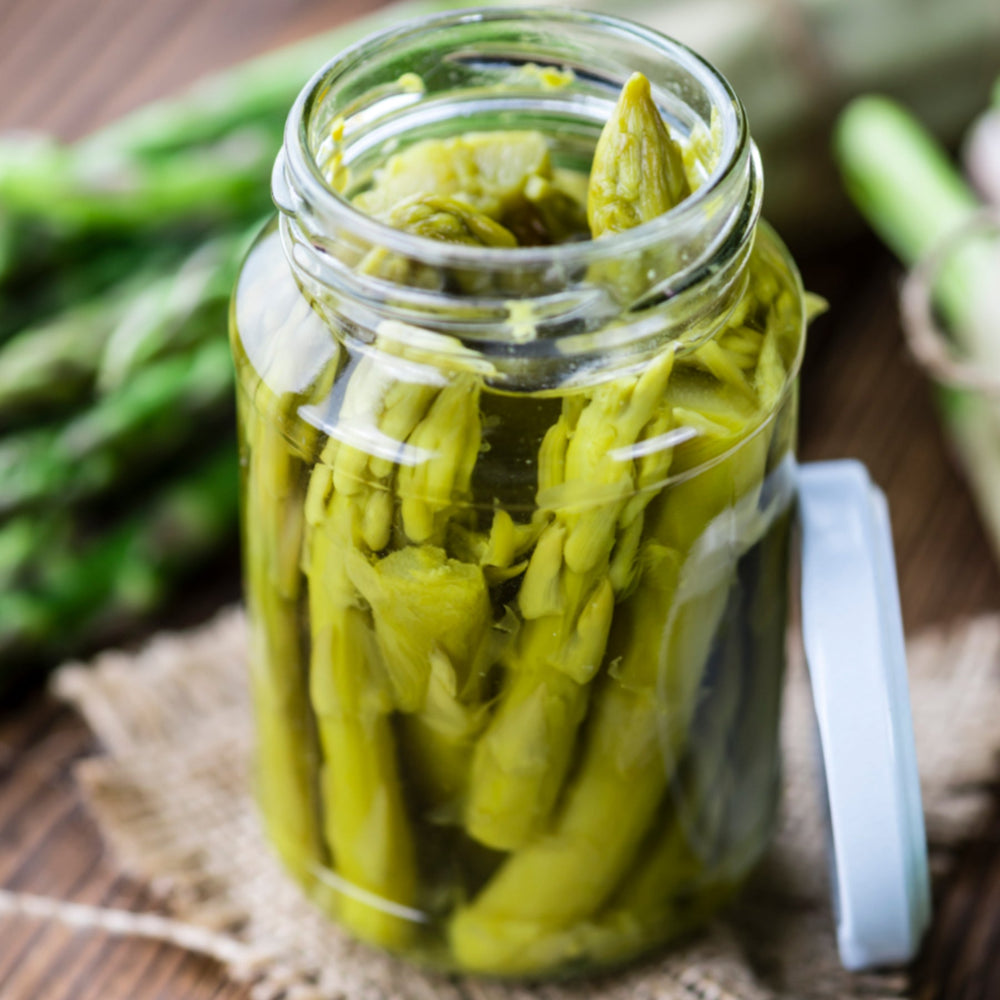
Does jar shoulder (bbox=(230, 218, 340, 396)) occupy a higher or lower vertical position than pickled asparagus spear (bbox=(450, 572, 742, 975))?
higher

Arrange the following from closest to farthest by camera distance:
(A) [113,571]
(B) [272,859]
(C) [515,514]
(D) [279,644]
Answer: (C) [515,514] < (D) [279,644] < (B) [272,859] < (A) [113,571]

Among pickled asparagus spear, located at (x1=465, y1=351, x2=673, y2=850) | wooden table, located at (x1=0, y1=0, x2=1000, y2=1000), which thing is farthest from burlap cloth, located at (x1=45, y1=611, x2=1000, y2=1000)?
pickled asparagus spear, located at (x1=465, y1=351, x2=673, y2=850)

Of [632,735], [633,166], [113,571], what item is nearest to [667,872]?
[632,735]

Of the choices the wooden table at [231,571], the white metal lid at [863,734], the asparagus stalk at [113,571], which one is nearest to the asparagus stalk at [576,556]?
the white metal lid at [863,734]

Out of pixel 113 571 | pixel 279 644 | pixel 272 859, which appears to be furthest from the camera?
pixel 113 571

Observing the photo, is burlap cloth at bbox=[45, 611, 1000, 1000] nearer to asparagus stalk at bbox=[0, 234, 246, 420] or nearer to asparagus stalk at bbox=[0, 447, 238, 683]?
asparagus stalk at bbox=[0, 447, 238, 683]

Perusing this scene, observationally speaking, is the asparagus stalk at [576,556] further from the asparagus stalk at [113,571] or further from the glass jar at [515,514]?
the asparagus stalk at [113,571]

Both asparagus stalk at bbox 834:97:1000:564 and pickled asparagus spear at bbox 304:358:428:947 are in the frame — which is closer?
pickled asparagus spear at bbox 304:358:428:947

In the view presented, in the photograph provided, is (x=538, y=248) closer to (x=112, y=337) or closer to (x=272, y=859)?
(x=272, y=859)
